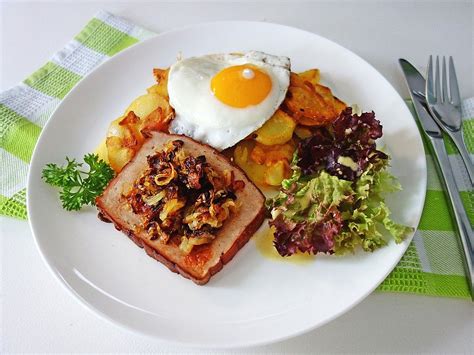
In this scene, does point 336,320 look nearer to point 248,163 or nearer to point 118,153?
point 248,163

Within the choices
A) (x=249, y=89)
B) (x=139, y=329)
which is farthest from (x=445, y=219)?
(x=139, y=329)

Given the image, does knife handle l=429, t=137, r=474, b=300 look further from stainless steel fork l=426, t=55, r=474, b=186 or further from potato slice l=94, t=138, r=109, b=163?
potato slice l=94, t=138, r=109, b=163

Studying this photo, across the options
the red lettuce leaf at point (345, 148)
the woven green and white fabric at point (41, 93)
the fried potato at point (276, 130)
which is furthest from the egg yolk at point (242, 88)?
A: the woven green and white fabric at point (41, 93)

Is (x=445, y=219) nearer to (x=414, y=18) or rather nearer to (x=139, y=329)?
(x=139, y=329)

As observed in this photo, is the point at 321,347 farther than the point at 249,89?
No

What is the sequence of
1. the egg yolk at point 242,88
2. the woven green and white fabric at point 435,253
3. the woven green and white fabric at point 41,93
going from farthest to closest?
1. the woven green and white fabric at point 41,93
2. the egg yolk at point 242,88
3. the woven green and white fabric at point 435,253

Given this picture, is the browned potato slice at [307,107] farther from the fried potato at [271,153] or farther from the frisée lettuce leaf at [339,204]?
the frisée lettuce leaf at [339,204]
